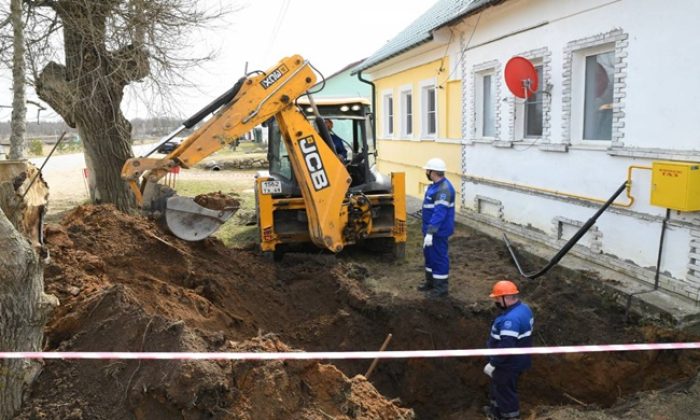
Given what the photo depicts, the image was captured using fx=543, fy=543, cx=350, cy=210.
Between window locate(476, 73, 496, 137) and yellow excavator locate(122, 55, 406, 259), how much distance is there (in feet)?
9.84

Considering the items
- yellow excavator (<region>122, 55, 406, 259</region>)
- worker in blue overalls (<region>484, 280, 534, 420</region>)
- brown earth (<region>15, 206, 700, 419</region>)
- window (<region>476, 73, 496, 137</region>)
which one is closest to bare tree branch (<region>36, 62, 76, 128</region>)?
brown earth (<region>15, 206, 700, 419</region>)

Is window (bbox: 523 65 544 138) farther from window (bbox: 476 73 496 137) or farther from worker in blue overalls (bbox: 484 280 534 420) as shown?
worker in blue overalls (bbox: 484 280 534 420)

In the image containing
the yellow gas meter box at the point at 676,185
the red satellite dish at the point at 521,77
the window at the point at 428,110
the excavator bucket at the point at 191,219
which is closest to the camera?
the yellow gas meter box at the point at 676,185

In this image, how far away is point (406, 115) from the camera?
54.0 ft

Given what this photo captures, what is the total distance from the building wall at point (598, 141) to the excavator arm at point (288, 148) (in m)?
3.45

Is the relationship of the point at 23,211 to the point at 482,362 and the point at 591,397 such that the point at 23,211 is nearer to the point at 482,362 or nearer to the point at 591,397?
the point at 482,362

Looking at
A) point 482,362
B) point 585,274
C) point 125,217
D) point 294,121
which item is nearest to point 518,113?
point 585,274

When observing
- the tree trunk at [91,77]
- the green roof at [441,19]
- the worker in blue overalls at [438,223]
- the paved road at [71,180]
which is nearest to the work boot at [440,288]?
the worker in blue overalls at [438,223]

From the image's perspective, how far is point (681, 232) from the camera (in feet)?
19.9

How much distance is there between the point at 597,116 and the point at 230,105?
5.14m

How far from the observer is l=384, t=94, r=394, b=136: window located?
59.0 ft

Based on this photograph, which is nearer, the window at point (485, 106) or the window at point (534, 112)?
the window at point (534, 112)

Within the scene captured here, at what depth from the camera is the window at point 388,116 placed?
59.0 feet

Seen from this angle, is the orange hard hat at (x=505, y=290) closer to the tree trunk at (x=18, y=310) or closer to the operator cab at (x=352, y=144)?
the tree trunk at (x=18, y=310)
